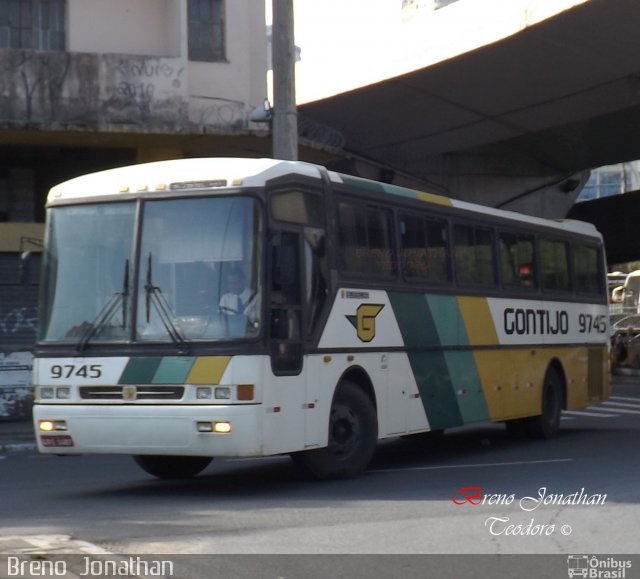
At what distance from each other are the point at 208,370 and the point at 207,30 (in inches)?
535

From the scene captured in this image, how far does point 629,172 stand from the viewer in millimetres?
100750

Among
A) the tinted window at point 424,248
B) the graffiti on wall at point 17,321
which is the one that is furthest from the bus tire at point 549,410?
the graffiti on wall at point 17,321

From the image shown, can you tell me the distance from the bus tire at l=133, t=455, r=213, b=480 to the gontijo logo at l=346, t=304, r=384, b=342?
6.86ft

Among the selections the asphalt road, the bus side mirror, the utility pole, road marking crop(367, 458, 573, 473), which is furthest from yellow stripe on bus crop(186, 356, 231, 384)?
the utility pole

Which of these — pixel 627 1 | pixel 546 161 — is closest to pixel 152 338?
pixel 627 1

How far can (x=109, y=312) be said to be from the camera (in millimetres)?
11188

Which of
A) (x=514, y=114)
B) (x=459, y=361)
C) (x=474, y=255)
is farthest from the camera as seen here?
(x=514, y=114)

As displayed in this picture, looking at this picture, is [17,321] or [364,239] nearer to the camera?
[364,239]

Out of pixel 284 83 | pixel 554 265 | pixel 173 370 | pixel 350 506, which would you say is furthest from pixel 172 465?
pixel 554 265

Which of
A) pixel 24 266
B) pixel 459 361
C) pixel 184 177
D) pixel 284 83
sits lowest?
pixel 459 361

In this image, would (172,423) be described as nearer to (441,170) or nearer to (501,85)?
(501,85)

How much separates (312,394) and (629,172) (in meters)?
93.5

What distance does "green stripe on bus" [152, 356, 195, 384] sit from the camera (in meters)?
10.8

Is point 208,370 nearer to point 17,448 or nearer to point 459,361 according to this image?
point 459,361
